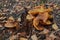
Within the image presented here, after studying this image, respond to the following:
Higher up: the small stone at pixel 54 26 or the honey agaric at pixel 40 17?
the honey agaric at pixel 40 17

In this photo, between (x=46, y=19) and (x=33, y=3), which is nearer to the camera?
(x=46, y=19)

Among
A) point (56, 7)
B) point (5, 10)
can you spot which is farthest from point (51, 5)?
point (5, 10)

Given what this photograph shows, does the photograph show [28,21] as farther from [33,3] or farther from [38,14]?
[33,3]

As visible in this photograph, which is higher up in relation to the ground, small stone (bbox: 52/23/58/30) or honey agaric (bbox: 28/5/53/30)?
honey agaric (bbox: 28/5/53/30)

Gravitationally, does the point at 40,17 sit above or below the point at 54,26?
above

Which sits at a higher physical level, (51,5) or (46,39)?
(51,5)

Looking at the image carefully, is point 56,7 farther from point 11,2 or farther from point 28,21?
point 11,2

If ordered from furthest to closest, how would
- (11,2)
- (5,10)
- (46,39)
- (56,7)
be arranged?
(11,2)
(5,10)
(56,7)
(46,39)

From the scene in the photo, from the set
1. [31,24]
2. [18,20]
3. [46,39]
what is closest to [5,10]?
[18,20]

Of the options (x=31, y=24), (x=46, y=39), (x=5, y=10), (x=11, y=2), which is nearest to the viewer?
(x=46, y=39)
